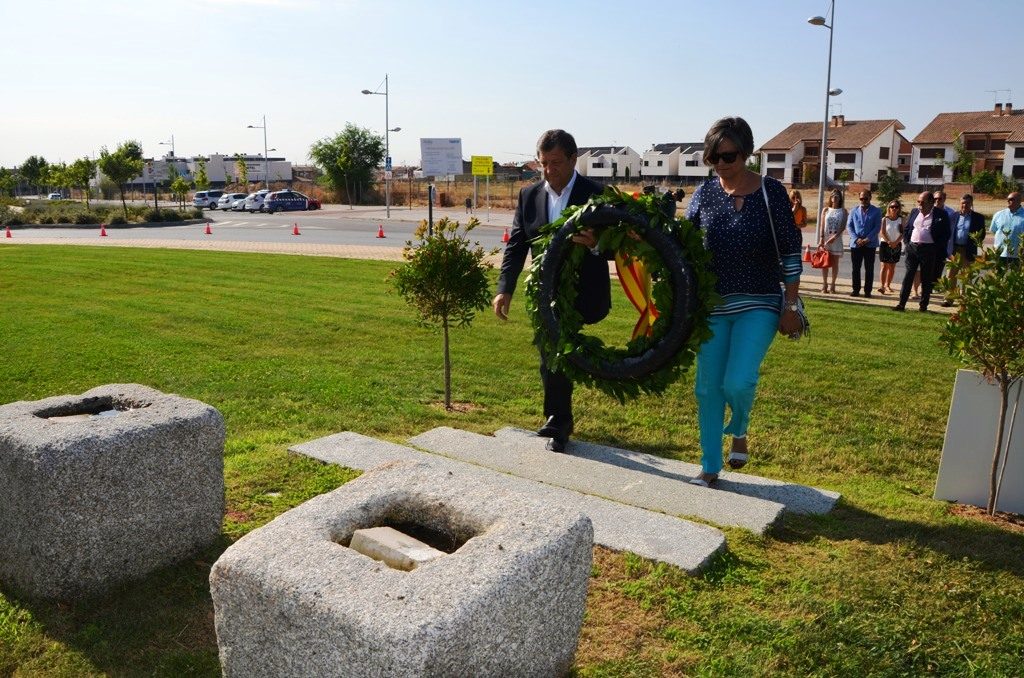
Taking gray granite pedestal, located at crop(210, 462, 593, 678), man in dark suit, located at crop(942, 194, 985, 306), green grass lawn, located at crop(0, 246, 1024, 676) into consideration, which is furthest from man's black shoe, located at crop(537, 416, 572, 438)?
man in dark suit, located at crop(942, 194, 985, 306)

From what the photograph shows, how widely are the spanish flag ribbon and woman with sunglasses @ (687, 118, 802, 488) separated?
1.20 ft

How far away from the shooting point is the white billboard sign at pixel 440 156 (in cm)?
3778

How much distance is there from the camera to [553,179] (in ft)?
17.9

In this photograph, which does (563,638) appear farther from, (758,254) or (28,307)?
(28,307)

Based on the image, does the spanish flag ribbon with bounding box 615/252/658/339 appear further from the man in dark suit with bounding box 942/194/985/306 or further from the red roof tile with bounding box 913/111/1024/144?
the red roof tile with bounding box 913/111/1024/144

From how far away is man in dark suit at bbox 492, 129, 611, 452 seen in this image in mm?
5352

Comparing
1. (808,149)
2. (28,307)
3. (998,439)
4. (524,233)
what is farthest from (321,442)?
(808,149)

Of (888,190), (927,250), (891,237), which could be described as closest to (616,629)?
(927,250)

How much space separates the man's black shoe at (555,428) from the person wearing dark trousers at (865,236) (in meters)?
9.67

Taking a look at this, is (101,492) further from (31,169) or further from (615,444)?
(31,169)

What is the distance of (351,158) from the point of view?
203ft

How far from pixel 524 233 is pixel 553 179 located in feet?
1.51

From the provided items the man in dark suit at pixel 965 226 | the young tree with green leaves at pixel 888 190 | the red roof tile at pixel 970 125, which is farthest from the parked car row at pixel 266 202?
the red roof tile at pixel 970 125

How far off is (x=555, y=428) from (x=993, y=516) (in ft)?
8.42
